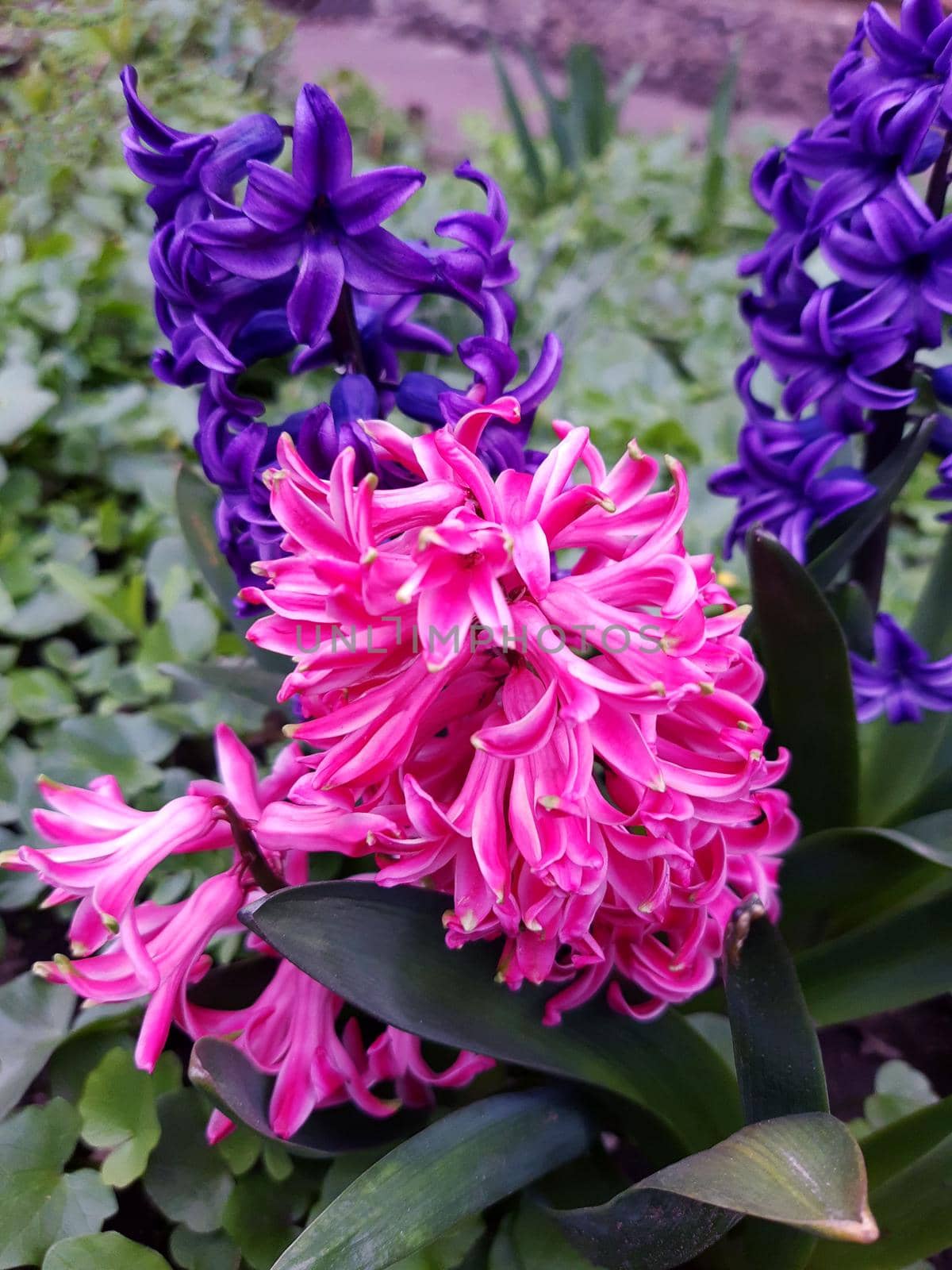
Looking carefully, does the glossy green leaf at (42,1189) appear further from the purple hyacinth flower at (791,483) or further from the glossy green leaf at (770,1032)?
the purple hyacinth flower at (791,483)

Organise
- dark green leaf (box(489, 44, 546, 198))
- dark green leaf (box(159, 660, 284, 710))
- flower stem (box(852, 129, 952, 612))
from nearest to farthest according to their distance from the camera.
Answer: flower stem (box(852, 129, 952, 612))
dark green leaf (box(159, 660, 284, 710))
dark green leaf (box(489, 44, 546, 198))

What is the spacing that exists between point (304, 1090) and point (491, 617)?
36cm

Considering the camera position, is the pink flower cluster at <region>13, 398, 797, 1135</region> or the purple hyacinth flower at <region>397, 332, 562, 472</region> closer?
the pink flower cluster at <region>13, 398, 797, 1135</region>

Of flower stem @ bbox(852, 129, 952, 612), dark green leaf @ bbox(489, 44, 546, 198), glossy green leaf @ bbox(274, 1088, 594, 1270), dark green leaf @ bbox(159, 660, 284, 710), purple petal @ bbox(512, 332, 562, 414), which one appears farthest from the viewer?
dark green leaf @ bbox(489, 44, 546, 198)

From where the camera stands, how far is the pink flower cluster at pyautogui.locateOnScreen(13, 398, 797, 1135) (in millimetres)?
530

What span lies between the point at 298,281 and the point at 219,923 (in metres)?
0.41

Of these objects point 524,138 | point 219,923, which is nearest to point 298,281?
point 219,923

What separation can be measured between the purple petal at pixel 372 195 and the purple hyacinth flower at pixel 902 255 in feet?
1.12

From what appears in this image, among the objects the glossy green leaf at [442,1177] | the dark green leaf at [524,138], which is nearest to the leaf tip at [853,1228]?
the glossy green leaf at [442,1177]

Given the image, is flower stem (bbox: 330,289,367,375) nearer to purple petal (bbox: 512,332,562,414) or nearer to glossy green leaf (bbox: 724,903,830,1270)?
purple petal (bbox: 512,332,562,414)

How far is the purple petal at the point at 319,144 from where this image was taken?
55cm

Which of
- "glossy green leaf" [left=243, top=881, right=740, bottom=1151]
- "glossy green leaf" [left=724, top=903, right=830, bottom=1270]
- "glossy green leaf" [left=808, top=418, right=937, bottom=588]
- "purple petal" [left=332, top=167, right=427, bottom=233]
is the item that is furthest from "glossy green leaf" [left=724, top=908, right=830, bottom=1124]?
"purple petal" [left=332, top=167, right=427, bottom=233]

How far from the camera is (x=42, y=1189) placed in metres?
0.73

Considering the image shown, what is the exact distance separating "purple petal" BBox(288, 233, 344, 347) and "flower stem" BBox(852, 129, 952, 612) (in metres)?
0.46
